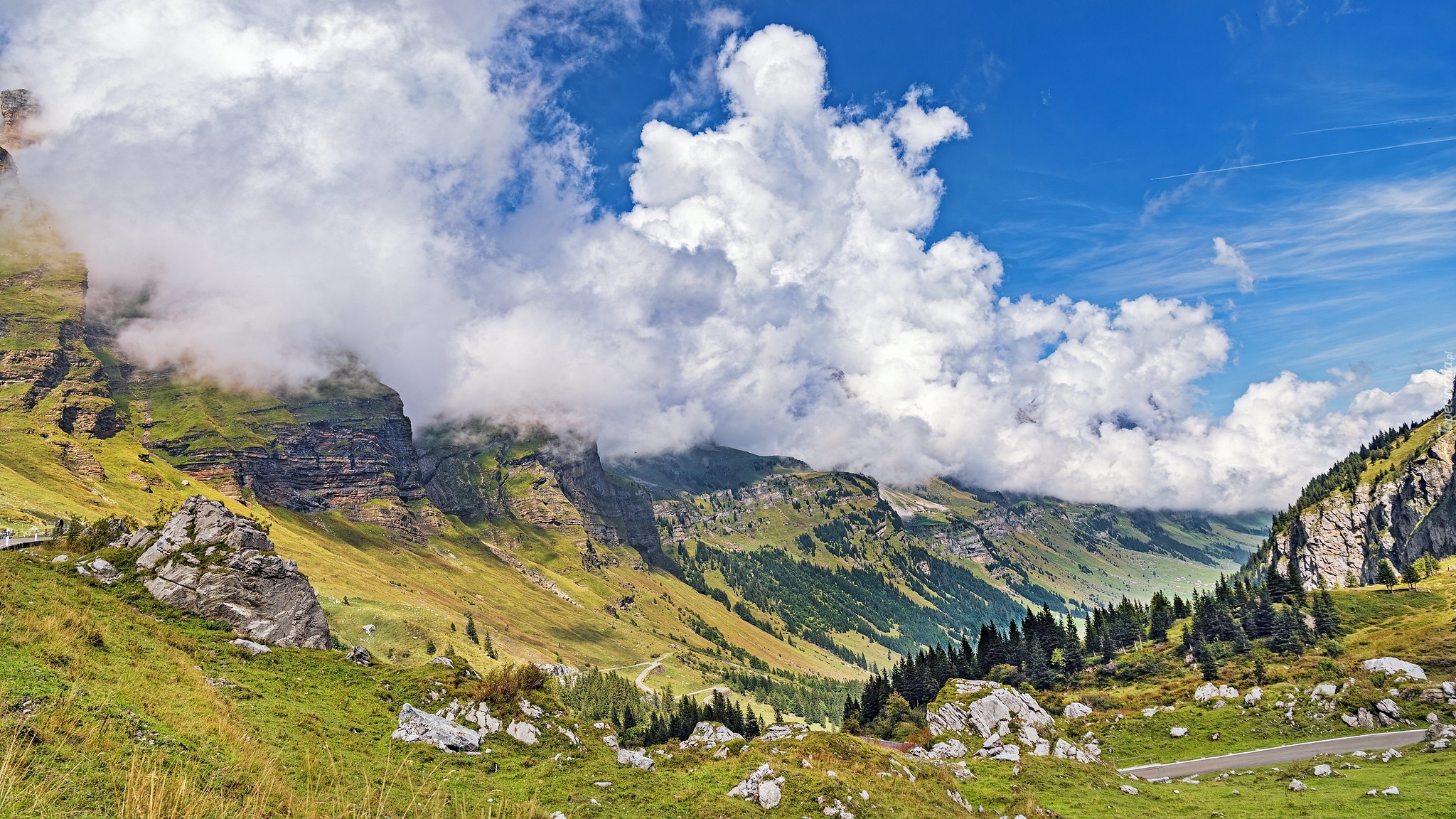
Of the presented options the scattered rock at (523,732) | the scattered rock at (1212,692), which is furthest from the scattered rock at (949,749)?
the scattered rock at (523,732)

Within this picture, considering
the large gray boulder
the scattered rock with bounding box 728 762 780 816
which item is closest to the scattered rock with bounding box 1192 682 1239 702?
the scattered rock with bounding box 728 762 780 816

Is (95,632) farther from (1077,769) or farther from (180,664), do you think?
(1077,769)

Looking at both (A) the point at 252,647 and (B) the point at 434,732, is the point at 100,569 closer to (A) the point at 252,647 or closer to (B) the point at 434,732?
(A) the point at 252,647

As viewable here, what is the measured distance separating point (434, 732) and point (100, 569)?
29.8 meters

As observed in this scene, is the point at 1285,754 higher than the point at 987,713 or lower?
higher

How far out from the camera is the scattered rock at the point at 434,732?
35.6 metres

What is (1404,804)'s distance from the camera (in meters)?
39.6

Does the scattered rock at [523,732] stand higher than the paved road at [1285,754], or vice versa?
the scattered rock at [523,732]

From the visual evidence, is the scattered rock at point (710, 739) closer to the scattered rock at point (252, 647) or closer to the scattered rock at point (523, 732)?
the scattered rock at point (523, 732)

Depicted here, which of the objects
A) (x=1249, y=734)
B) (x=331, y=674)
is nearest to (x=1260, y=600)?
(x=1249, y=734)

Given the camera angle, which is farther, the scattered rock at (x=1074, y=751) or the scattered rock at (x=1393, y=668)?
the scattered rock at (x=1393, y=668)

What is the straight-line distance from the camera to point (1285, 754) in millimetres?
62250

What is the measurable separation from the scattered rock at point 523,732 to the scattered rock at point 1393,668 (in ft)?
303

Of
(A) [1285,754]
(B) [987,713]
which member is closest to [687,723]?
(B) [987,713]
